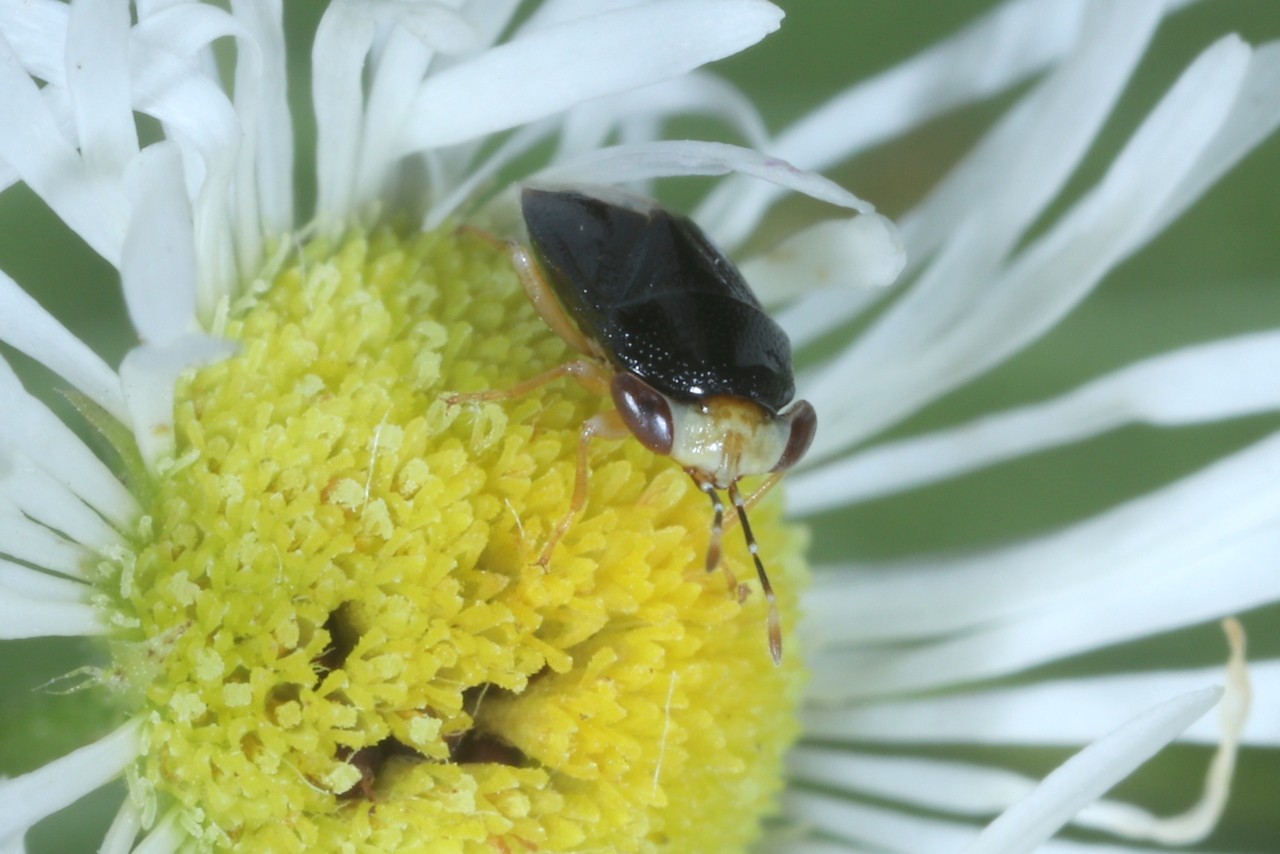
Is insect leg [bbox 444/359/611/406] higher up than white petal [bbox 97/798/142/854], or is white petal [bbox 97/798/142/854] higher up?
insect leg [bbox 444/359/611/406]

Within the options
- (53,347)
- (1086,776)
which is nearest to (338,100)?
(53,347)

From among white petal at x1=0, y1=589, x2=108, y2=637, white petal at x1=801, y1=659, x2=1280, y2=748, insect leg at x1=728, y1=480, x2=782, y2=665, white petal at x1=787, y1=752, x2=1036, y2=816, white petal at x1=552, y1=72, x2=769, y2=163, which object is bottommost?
white petal at x1=787, y1=752, x2=1036, y2=816

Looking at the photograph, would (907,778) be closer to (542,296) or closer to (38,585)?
(542,296)

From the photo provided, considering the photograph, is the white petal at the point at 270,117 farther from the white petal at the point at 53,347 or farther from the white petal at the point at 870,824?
the white petal at the point at 870,824

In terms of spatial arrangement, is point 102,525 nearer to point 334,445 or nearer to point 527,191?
point 334,445

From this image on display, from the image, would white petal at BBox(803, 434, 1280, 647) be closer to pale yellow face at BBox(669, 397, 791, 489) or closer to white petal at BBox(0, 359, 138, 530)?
pale yellow face at BBox(669, 397, 791, 489)

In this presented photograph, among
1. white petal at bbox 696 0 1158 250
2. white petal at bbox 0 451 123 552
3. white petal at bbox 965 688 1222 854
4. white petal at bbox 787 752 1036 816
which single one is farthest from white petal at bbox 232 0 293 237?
white petal at bbox 787 752 1036 816
